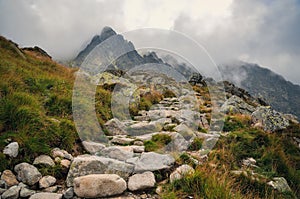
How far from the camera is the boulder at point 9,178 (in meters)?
3.97

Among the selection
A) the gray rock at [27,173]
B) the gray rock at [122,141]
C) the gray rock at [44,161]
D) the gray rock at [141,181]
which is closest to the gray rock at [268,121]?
the gray rock at [122,141]

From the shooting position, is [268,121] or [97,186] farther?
[268,121]

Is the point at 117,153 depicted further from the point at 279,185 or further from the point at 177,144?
the point at 279,185

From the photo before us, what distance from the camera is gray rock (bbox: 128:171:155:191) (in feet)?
13.3

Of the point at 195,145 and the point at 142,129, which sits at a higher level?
the point at 142,129

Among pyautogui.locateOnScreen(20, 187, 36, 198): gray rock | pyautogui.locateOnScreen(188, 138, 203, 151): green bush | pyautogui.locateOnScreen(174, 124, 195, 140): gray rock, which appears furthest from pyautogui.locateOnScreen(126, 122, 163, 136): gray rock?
pyautogui.locateOnScreen(20, 187, 36, 198): gray rock

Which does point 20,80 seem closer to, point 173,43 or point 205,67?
point 173,43

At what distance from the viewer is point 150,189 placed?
13.5 feet

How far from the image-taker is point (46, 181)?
162 inches

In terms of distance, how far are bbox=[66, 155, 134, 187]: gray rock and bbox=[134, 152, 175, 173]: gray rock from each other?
0.19 meters

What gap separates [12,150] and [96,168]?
57.0 inches

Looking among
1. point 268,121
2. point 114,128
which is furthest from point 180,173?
point 268,121

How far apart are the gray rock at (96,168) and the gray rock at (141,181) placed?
0.21 m

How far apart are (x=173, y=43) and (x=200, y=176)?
645 cm
